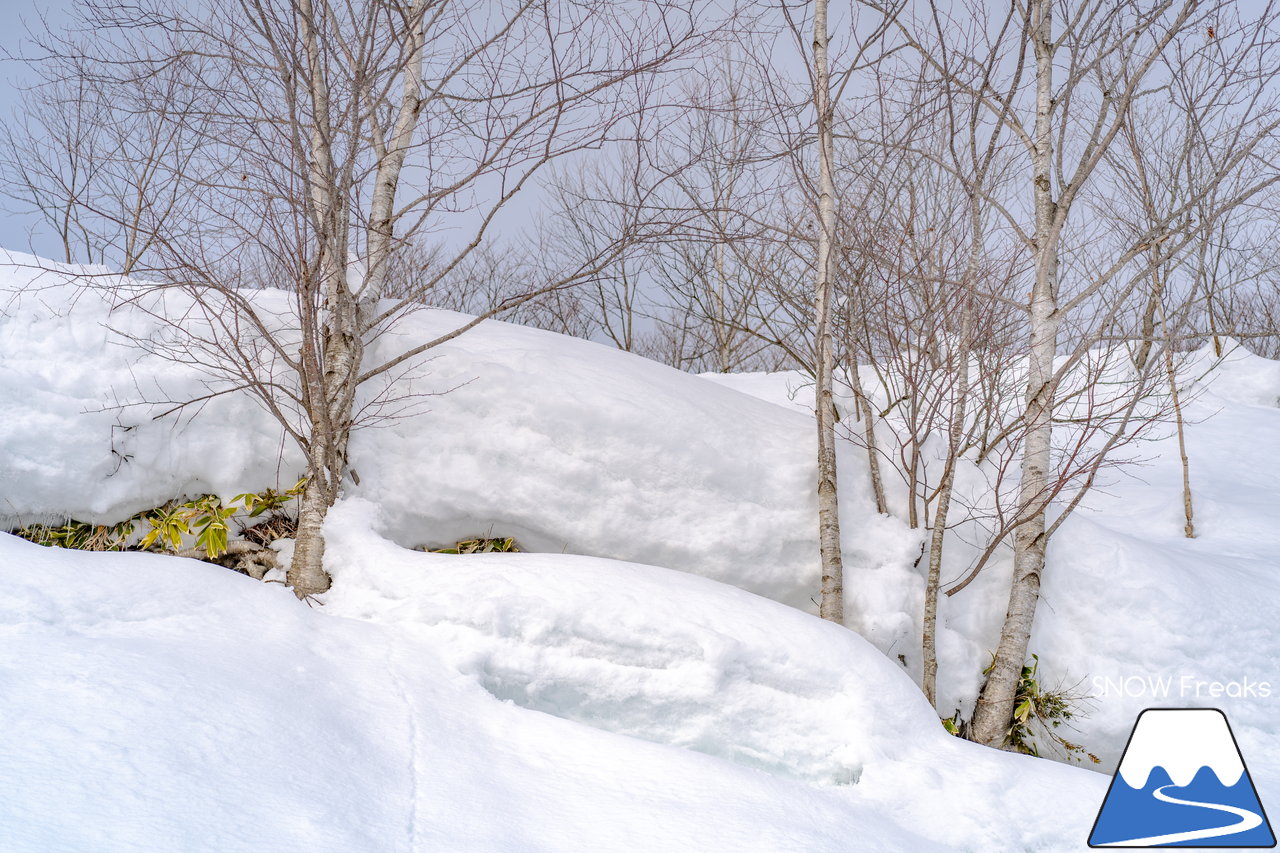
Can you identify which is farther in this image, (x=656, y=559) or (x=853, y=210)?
(x=853, y=210)

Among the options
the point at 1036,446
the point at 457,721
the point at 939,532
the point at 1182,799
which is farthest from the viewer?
the point at 1036,446

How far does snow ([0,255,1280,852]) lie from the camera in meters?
1.75

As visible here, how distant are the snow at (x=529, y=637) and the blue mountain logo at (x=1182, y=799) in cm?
10

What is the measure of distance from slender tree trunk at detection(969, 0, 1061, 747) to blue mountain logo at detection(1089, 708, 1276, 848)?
59 centimetres

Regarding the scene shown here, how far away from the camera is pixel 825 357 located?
4.18 meters

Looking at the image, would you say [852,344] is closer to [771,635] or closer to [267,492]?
[771,635]

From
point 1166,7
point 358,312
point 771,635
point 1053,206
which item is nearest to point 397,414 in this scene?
point 358,312

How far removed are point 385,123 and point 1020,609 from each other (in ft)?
12.9

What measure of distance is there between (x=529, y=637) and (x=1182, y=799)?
227 centimetres

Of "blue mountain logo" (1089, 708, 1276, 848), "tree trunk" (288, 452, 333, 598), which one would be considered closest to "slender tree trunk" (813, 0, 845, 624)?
"blue mountain logo" (1089, 708, 1276, 848)

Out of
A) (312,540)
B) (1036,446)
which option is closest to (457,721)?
(312,540)

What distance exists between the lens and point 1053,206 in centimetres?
427

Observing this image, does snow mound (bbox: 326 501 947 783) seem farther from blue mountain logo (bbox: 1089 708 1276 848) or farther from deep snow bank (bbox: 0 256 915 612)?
deep snow bank (bbox: 0 256 915 612)

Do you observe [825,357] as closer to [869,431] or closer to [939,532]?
[869,431]
